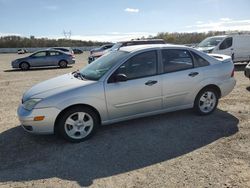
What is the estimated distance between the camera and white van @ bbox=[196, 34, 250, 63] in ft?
50.6

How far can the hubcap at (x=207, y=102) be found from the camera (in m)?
6.14

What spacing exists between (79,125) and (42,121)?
0.65 metres

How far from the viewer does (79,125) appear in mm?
4934

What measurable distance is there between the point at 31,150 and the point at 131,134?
1.83 m

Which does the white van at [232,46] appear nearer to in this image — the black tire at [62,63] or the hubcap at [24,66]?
the black tire at [62,63]

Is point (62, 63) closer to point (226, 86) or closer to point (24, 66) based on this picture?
point (24, 66)

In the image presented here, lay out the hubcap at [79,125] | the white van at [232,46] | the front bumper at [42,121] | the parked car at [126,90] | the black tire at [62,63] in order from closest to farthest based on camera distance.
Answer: the front bumper at [42,121]
the parked car at [126,90]
the hubcap at [79,125]
the white van at [232,46]
the black tire at [62,63]

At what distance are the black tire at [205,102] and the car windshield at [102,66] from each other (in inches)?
76.8

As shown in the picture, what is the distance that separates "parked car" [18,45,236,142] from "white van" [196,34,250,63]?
9.66 m

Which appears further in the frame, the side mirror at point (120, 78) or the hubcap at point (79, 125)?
the side mirror at point (120, 78)

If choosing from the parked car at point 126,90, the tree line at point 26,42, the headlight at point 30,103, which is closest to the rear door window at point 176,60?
the parked car at point 126,90

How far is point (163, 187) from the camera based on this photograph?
3445 millimetres

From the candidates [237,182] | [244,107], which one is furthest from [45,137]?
[244,107]

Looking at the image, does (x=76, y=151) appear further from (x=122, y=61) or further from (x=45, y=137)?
(x=122, y=61)
